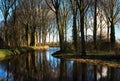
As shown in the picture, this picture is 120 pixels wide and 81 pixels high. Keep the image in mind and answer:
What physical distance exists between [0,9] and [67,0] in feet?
52.2

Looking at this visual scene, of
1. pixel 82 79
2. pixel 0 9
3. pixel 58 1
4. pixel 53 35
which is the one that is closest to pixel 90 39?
pixel 58 1

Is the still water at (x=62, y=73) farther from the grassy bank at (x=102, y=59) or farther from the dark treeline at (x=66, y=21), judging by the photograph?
the dark treeline at (x=66, y=21)

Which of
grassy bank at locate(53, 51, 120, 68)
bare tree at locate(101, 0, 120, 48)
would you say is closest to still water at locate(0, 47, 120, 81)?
grassy bank at locate(53, 51, 120, 68)

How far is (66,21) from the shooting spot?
67.0 m

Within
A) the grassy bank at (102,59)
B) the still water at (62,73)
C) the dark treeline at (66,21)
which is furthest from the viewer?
the dark treeline at (66,21)

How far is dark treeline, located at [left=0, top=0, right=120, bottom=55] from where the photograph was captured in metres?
43.9

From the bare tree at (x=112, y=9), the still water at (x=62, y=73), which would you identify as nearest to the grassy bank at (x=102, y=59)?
the still water at (x=62, y=73)

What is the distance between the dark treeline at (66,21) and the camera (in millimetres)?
43938

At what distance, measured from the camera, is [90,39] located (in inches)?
1885

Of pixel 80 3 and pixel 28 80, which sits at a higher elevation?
pixel 80 3

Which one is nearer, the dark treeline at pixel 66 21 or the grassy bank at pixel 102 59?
the grassy bank at pixel 102 59

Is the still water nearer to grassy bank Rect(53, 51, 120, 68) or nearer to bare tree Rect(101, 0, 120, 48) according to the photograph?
grassy bank Rect(53, 51, 120, 68)

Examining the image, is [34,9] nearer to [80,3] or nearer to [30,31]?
[30,31]

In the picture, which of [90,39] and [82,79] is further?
[90,39]
